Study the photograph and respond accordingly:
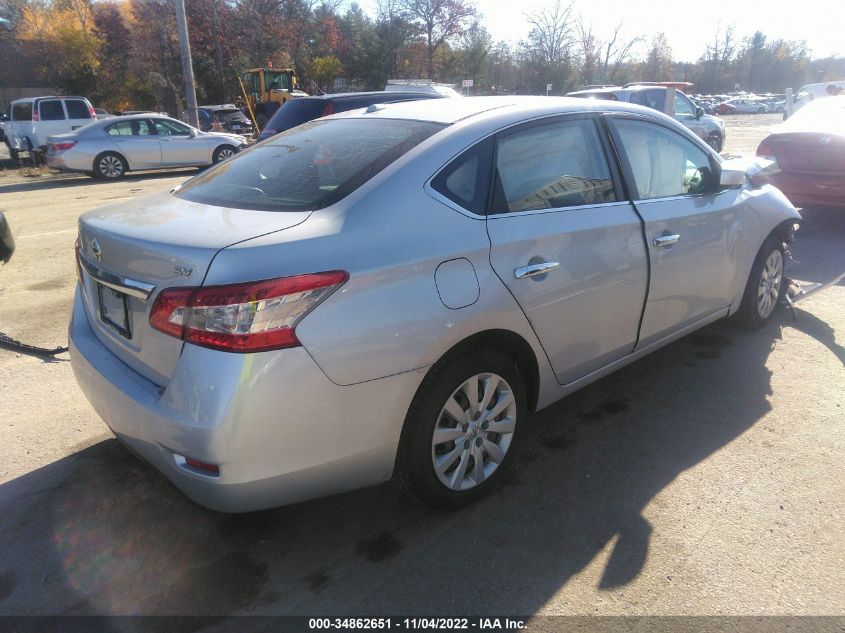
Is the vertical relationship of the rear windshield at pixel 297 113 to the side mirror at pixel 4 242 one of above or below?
above

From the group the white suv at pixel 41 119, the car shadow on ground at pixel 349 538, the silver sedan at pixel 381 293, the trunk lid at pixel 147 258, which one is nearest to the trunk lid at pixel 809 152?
the silver sedan at pixel 381 293

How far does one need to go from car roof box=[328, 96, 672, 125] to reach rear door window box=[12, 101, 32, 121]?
19.1 m

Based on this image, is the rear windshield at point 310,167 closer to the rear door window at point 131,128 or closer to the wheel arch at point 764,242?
the wheel arch at point 764,242

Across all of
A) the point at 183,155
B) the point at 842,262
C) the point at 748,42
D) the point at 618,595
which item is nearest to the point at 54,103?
the point at 183,155

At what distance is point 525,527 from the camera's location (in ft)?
9.12

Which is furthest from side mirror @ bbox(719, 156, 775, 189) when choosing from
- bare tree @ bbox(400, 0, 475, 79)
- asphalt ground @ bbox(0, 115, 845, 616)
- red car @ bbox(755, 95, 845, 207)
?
bare tree @ bbox(400, 0, 475, 79)

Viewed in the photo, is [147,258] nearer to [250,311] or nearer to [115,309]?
[115,309]

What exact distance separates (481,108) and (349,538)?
6.70 ft

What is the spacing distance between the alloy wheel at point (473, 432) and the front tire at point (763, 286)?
2.54 m

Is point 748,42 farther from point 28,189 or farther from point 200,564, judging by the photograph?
point 200,564

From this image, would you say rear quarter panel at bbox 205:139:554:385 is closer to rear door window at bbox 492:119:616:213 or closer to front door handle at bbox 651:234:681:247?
rear door window at bbox 492:119:616:213

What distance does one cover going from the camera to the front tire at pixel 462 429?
258 cm

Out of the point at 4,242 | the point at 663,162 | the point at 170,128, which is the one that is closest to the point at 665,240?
the point at 663,162

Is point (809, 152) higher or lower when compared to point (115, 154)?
higher
